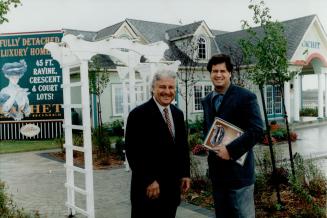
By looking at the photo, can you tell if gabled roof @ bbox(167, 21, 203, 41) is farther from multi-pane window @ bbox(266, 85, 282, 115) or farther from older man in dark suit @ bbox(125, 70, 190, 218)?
older man in dark suit @ bbox(125, 70, 190, 218)

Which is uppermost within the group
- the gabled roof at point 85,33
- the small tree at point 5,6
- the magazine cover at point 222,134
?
the gabled roof at point 85,33

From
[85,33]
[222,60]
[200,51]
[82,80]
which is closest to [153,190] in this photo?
[222,60]

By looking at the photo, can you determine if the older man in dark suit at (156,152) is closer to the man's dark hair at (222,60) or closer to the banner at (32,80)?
the man's dark hair at (222,60)

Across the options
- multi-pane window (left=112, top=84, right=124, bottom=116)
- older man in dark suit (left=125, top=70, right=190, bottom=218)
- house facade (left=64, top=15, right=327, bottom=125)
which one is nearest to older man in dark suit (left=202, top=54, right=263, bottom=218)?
older man in dark suit (left=125, top=70, right=190, bottom=218)

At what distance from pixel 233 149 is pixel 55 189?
6047 mm

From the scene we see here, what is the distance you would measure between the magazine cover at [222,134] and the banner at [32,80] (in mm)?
16292

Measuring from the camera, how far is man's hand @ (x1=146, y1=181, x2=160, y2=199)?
12.4 ft

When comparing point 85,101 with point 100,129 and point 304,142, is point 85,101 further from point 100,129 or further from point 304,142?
point 304,142

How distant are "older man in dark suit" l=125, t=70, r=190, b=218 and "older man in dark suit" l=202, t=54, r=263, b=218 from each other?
1.51 feet

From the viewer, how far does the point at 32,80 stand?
62.5 ft

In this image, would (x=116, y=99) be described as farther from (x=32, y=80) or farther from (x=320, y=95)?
(x=320, y=95)

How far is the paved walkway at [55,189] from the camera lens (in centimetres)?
638

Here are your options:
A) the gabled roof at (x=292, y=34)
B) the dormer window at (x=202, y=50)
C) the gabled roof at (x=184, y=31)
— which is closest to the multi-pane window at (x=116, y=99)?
the gabled roof at (x=184, y=31)

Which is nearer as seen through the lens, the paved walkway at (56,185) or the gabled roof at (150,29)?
the paved walkway at (56,185)
